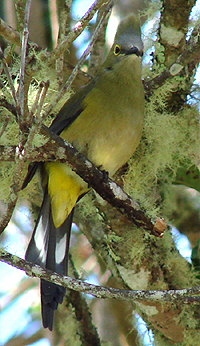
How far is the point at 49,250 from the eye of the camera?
2.70 metres

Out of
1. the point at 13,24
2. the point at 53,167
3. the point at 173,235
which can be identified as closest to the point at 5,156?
the point at 53,167

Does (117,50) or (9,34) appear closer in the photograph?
(9,34)

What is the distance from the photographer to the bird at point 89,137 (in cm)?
266

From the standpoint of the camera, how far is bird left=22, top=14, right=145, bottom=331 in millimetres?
2660

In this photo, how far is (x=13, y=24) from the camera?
4.21 meters

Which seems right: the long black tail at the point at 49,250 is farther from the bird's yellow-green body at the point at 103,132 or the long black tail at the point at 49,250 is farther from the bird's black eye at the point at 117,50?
the bird's black eye at the point at 117,50

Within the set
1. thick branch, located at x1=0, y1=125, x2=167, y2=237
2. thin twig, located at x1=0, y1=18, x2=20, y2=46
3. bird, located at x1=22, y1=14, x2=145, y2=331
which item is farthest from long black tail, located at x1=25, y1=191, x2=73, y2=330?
thin twig, located at x1=0, y1=18, x2=20, y2=46

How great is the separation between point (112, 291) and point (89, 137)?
42.7 inches

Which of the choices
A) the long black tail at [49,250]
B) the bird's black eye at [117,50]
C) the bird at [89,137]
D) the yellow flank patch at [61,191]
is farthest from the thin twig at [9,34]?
the long black tail at [49,250]

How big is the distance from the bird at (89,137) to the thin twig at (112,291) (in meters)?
0.73

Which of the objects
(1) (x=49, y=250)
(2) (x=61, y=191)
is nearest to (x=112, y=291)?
(1) (x=49, y=250)

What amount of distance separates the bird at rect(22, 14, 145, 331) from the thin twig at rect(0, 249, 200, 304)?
28.9 inches

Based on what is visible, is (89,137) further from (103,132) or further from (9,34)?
(9,34)

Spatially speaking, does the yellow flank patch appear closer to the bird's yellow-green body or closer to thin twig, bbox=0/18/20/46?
the bird's yellow-green body
